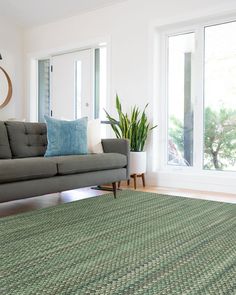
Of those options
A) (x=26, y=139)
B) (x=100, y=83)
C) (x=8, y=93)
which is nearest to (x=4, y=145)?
(x=26, y=139)

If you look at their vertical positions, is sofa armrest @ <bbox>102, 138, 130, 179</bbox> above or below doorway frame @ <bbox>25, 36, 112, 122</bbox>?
below

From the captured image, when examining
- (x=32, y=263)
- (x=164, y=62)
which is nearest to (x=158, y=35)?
(x=164, y=62)

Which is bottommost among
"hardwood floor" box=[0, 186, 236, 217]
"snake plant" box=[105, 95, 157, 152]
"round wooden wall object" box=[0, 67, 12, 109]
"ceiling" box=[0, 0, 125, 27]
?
"hardwood floor" box=[0, 186, 236, 217]

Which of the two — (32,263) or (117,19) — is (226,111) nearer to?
(117,19)

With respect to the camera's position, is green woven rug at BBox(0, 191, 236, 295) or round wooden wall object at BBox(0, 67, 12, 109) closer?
green woven rug at BBox(0, 191, 236, 295)

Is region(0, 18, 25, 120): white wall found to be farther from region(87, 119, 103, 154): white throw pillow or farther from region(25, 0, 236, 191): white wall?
region(87, 119, 103, 154): white throw pillow

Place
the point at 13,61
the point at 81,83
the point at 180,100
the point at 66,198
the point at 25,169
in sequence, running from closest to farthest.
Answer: the point at 25,169 → the point at 66,198 → the point at 180,100 → the point at 81,83 → the point at 13,61

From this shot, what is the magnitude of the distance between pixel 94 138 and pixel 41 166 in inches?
42.8

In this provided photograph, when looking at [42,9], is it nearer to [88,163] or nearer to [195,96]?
[195,96]

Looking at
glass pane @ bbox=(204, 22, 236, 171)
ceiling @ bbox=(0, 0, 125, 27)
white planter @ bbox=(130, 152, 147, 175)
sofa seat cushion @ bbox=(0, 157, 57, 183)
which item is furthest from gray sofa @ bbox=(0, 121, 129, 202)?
ceiling @ bbox=(0, 0, 125, 27)

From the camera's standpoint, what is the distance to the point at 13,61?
18.6ft

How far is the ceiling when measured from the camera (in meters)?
4.72

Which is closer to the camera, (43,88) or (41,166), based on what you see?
(41,166)

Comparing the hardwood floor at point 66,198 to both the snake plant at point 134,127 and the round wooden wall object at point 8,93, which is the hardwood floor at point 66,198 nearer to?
the snake plant at point 134,127
